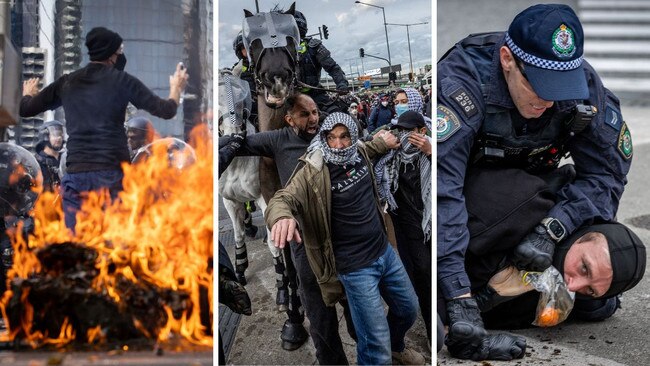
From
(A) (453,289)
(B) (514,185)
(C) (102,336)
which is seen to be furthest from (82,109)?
(B) (514,185)

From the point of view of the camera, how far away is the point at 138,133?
2.80m

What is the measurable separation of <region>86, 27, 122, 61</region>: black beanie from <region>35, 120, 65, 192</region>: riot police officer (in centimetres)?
31

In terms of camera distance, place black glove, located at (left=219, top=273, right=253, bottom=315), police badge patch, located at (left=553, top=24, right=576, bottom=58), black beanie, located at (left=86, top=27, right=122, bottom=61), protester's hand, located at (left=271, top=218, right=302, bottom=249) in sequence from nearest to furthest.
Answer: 1. protester's hand, located at (left=271, top=218, right=302, bottom=249)
2. black glove, located at (left=219, top=273, right=253, bottom=315)
3. black beanie, located at (left=86, top=27, right=122, bottom=61)
4. police badge patch, located at (left=553, top=24, right=576, bottom=58)

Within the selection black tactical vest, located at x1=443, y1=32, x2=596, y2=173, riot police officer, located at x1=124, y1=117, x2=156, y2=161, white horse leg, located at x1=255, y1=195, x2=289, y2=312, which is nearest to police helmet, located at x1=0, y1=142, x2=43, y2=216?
riot police officer, located at x1=124, y1=117, x2=156, y2=161

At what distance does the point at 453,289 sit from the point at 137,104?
4.77ft

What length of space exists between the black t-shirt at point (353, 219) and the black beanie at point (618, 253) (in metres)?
0.97

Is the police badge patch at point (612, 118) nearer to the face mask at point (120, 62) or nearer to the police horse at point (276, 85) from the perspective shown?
the police horse at point (276, 85)

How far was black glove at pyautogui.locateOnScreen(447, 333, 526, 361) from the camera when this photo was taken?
292cm

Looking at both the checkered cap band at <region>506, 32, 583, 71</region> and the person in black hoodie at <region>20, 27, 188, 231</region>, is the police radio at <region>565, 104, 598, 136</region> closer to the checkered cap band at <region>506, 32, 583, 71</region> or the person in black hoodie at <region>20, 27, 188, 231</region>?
the checkered cap band at <region>506, 32, 583, 71</region>

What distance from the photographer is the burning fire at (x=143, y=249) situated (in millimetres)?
2787

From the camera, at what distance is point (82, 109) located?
9.12 ft

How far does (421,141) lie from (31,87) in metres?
1.52

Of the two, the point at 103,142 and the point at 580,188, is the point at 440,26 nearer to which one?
the point at 580,188

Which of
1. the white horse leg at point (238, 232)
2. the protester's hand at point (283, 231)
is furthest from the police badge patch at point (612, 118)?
the white horse leg at point (238, 232)
